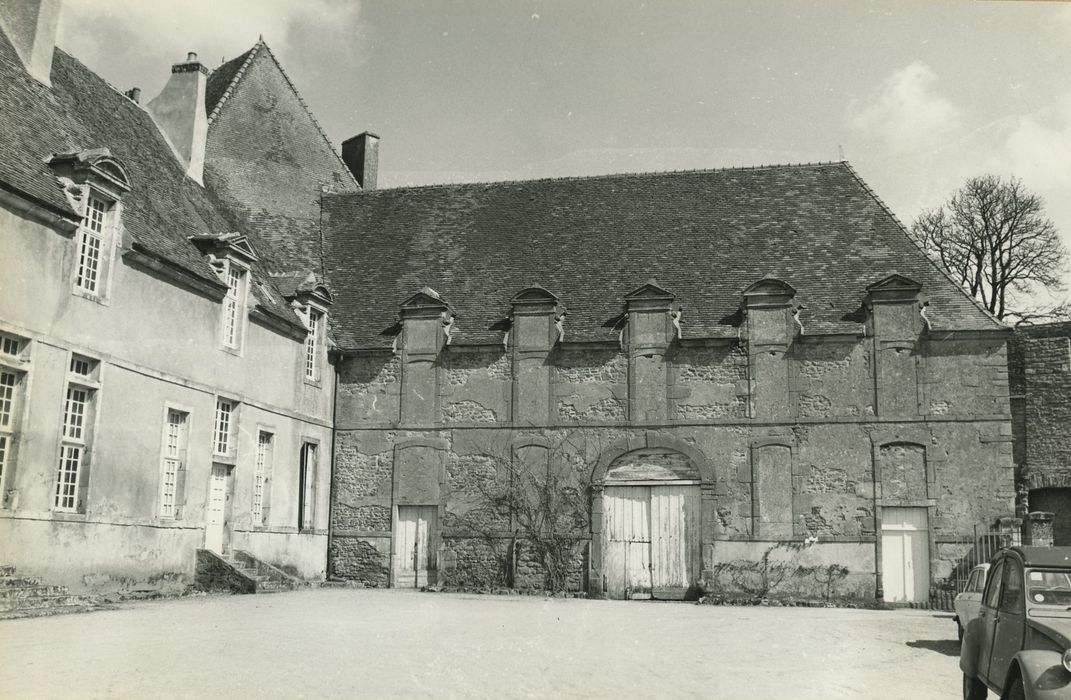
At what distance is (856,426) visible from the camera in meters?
19.9

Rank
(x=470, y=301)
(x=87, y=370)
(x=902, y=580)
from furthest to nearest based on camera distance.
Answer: (x=470, y=301), (x=902, y=580), (x=87, y=370)

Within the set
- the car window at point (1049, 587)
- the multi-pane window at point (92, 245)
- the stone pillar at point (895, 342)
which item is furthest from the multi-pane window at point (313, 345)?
the car window at point (1049, 587)

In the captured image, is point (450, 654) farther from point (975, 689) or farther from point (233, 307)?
point (233, 307)

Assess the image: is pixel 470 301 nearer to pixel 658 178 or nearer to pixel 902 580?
pixel 658 178

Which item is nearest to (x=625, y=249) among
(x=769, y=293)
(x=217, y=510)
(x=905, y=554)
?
(x=769, y=293)

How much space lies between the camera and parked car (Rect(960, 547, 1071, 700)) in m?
6.34

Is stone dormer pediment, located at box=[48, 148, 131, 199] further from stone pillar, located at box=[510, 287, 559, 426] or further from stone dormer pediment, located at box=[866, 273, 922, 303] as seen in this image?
stone dormer pediment, located at box=[866, 273, 922, 303]

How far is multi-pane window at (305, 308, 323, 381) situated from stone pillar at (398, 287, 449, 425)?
5.93ft

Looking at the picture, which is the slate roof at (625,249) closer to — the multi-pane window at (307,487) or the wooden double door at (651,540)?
the multi-pane window at (307,487)

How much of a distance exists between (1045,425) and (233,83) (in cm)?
2317

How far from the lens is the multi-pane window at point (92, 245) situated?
14.3m

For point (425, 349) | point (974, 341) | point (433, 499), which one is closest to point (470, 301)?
point (425, 349)

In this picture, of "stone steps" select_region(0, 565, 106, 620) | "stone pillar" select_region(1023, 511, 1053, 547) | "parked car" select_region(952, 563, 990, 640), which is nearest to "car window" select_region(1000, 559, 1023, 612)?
"parked car" select_region(952, 563, 990, 640)

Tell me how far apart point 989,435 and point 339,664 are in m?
15.1
